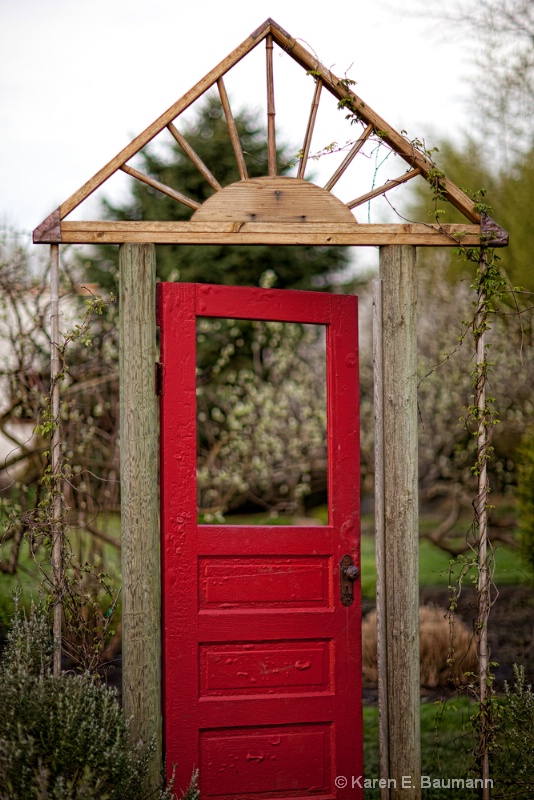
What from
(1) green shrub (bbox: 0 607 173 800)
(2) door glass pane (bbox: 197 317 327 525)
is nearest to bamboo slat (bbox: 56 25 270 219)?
(1) green shrub (bbox: 0 607 173 800)

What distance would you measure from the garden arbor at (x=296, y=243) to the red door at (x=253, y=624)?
3.6 inches

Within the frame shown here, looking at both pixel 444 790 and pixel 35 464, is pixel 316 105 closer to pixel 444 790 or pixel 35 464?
pixel 444 790

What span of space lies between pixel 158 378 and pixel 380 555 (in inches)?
49.0

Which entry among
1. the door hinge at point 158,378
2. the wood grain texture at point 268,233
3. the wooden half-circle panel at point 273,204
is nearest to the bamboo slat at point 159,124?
the wood grain texture at point 268,233

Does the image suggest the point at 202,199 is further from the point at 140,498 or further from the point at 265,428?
the point at 140,498

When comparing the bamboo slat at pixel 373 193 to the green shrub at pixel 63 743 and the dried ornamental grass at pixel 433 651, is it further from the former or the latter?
the dried ornamental grass at pixel 433 651

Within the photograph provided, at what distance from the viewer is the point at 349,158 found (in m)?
3.60

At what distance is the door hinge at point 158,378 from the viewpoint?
350 centimetres

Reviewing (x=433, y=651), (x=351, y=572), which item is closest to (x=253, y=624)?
(x=351, y=572)

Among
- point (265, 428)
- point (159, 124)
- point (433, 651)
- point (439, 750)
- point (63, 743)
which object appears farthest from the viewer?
point (265, 428)

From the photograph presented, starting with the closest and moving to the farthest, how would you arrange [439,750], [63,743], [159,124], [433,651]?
[63,743]
[159,124]
[439,750]
[433,651]

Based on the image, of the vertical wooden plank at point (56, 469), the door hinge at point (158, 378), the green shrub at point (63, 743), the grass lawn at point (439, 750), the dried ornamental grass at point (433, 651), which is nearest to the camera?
the green shrub at point (63, 743)

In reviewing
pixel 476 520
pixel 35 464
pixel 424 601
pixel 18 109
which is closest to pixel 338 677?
pixel 476 520

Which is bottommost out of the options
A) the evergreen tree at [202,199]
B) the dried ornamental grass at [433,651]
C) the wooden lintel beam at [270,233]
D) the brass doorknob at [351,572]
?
the dried ornamental grass at [433,651]
